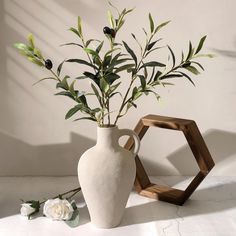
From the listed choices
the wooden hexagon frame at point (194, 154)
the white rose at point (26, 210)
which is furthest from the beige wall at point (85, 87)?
the white rose at point (26, 210)

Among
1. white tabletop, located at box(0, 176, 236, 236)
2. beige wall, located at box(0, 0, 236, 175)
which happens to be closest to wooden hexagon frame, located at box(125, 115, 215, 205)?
white tabletop, located at box(0, 176, 236, 236)

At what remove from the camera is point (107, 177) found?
3.12ft

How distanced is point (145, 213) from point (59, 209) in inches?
9.9

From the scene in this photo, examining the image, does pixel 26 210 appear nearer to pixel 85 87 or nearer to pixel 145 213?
pixel 145 213

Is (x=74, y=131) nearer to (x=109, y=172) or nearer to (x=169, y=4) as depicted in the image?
(x=109, y=172)

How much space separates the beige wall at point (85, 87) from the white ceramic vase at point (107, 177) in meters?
0.37

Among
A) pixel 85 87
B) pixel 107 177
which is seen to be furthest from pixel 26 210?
pixel 85 87

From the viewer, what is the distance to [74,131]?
53.6 inches

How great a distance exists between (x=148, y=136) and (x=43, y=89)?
1.33 feet

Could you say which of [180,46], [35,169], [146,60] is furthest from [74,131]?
[180,46]

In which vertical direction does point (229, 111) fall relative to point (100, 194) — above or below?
above

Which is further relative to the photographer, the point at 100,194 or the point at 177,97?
the point at 177,97

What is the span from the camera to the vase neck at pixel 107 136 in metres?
0.98

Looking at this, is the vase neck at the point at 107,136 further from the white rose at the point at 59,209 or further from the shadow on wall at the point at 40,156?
the shadow on wall at the point at 40,156
